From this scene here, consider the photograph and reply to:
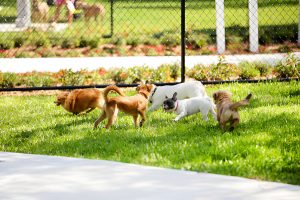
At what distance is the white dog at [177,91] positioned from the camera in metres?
9.66

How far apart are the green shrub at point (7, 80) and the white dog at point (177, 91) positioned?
10.1 feet

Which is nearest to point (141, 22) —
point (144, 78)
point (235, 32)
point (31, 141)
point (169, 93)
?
point (235, 32)

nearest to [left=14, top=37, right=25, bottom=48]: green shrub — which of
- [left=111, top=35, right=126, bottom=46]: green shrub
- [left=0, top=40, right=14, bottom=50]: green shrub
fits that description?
[left=0, top=40, right=14, bottom=50]: green shrub

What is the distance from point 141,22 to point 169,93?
11.4 m

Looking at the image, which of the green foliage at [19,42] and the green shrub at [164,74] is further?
the green foliage at [19,42]

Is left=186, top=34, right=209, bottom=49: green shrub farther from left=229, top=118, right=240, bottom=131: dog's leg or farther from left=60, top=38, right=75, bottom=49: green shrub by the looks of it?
left=229, top=118, right=240, bottom=131: dog's leg

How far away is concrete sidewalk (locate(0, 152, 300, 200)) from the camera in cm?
620

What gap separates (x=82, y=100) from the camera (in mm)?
9656

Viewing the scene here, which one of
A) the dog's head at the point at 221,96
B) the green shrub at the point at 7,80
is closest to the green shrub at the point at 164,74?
the green shrub at the point at 7,80

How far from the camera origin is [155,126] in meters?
9.09

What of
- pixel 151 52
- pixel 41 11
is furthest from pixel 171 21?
pixel 151 52

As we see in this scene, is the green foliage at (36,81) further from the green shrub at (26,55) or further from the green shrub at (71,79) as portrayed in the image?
the green shrub at (26,55)

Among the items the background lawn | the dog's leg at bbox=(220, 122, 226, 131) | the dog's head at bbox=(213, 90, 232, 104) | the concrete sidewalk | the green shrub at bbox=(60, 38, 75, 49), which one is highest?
the background lawn

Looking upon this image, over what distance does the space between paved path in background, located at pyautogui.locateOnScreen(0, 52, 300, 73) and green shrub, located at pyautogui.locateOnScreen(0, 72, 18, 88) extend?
4.17 ft
